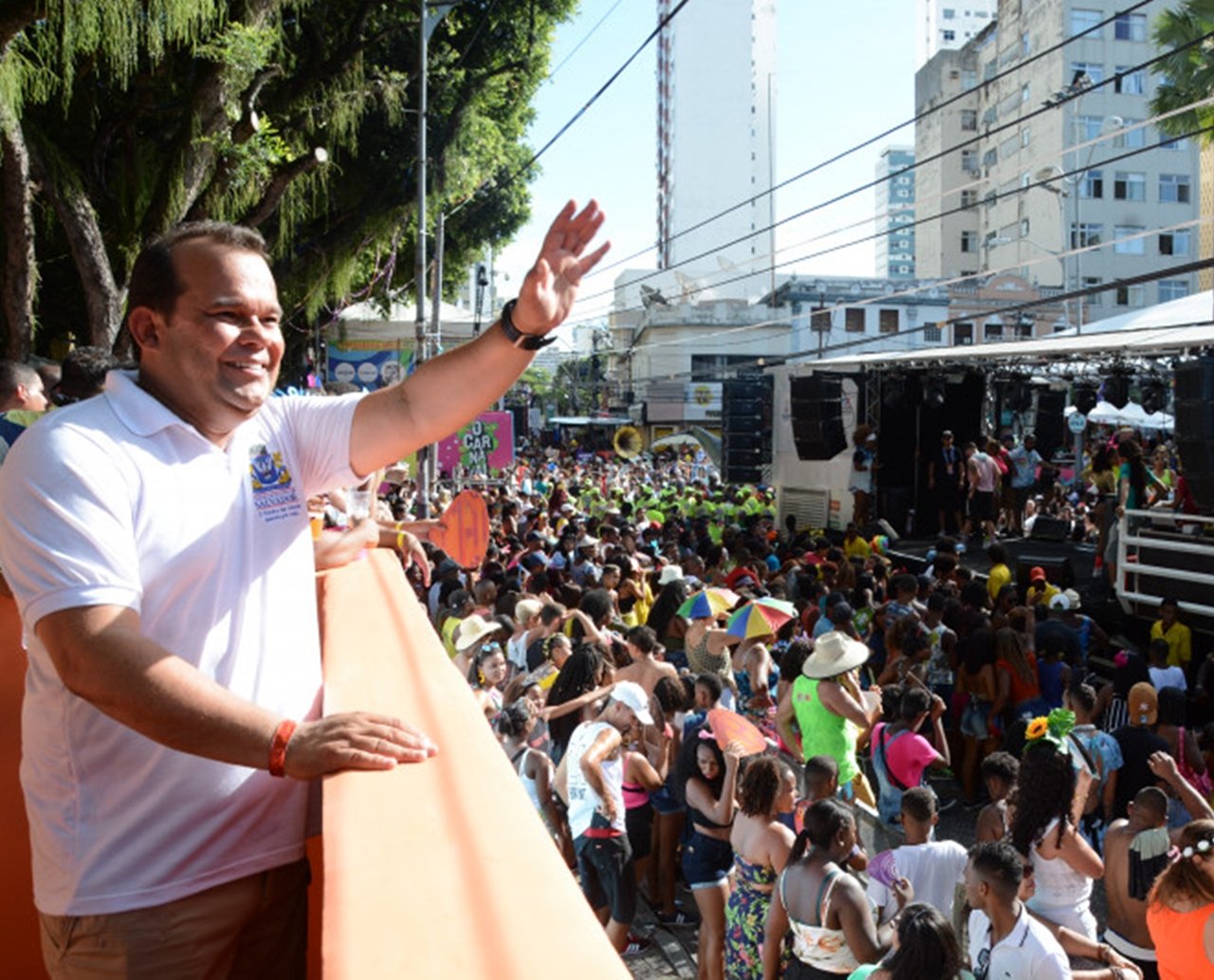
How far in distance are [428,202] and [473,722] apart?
66.5 feet

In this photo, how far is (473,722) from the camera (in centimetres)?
185

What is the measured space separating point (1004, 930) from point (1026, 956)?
0.13 meters

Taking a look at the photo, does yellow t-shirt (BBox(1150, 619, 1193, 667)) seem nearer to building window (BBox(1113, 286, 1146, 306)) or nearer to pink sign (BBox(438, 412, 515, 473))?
pink sign (BBox(438, 412, 515, 473))

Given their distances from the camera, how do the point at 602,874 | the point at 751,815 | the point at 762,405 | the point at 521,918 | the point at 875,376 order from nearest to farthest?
the point at 521,918
the point at 751,815
the point at 602,874
the point at 875,376
the point at 762,405

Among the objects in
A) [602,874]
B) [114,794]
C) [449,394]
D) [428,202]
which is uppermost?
[428,202]

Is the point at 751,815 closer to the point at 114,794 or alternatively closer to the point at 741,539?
the point at 114,794

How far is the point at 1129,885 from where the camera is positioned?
559 cm

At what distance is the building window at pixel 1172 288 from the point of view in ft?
170

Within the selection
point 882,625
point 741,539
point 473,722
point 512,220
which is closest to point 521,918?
point 473,722

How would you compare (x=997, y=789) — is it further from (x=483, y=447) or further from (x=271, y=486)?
(x=483, y=447)

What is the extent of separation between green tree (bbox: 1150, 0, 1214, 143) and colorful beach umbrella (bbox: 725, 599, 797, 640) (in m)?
16.3

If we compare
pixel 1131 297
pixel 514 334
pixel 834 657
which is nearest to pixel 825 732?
pixel 834 657

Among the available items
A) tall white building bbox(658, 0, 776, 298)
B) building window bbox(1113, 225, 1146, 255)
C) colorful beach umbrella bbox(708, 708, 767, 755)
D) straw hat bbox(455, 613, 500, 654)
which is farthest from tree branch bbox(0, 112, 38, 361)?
tall white building bbox(658, 0, 776, 298)

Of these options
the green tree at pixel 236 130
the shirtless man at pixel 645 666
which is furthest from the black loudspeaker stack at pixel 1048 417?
the shirtless man at pixel 645 666
